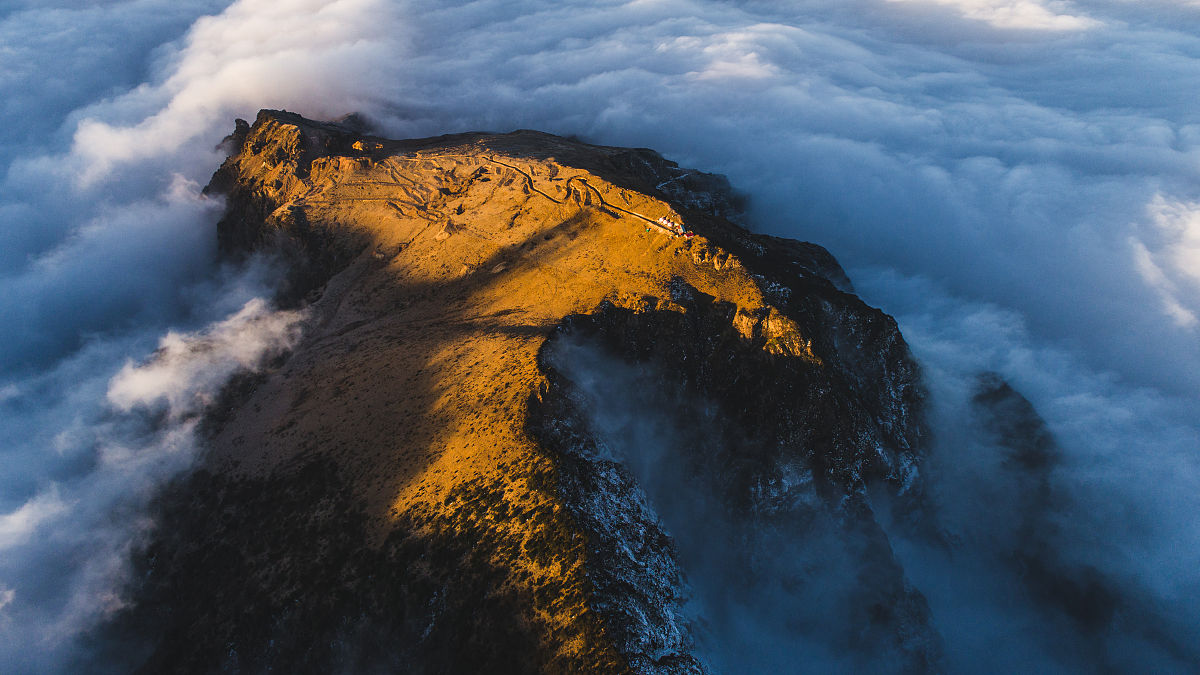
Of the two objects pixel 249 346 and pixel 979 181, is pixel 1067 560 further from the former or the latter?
pixel 979 181

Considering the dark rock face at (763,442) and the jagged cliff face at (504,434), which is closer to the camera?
the jagged cliff face at (504,434)

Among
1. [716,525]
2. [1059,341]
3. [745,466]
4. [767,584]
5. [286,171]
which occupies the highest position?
[286,171]

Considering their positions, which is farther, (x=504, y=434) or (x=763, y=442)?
(x=763, y=442)

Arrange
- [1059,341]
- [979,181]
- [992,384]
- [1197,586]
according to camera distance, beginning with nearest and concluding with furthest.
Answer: [1197,586], [992,384], [1059,341], [979,181]

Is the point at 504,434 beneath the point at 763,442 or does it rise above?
above

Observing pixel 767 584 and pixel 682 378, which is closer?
pixel 767 584

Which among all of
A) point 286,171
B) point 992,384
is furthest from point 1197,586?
point 286,171

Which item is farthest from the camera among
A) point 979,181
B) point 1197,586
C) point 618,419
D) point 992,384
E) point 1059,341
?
point 979,181

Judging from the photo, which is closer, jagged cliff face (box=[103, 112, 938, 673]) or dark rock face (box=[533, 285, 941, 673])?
jagged cliff face (box=[103, 112, 938, 673])
